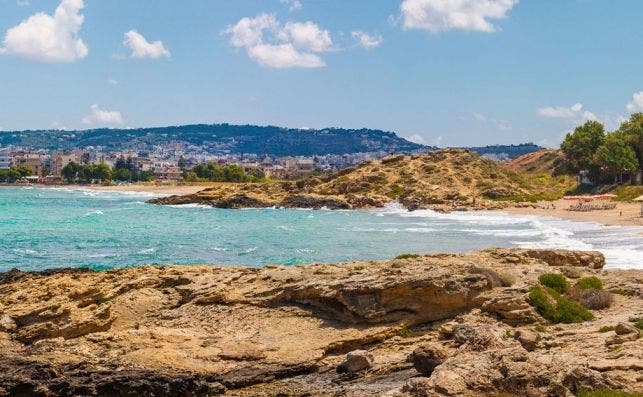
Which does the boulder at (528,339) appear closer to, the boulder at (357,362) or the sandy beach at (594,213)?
the boulder at (357,362)

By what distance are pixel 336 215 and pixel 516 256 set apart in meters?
61.8

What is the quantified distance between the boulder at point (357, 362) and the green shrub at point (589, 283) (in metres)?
8.24

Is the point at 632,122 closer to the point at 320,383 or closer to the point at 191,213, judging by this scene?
the point at 191,213

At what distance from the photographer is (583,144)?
112 m

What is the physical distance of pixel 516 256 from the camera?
96.2 feet

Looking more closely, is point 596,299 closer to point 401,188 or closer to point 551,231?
point 551,231

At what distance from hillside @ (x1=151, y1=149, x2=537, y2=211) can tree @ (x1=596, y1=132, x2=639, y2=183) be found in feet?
35.9

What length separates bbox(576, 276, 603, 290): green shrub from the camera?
21.1m

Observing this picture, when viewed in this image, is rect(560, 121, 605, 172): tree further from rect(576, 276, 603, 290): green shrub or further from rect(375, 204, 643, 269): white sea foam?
rect(576, 276, 603, 290): green shrub

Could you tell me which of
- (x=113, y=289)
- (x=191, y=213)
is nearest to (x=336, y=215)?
(x=191, y=213)

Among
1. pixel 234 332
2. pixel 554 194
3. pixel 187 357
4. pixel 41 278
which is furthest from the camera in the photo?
pixel 554 194

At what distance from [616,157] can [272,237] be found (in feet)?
188

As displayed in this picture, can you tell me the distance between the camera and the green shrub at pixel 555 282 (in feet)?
67.4

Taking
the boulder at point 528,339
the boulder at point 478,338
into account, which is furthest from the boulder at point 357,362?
the boulder at point 528,339
